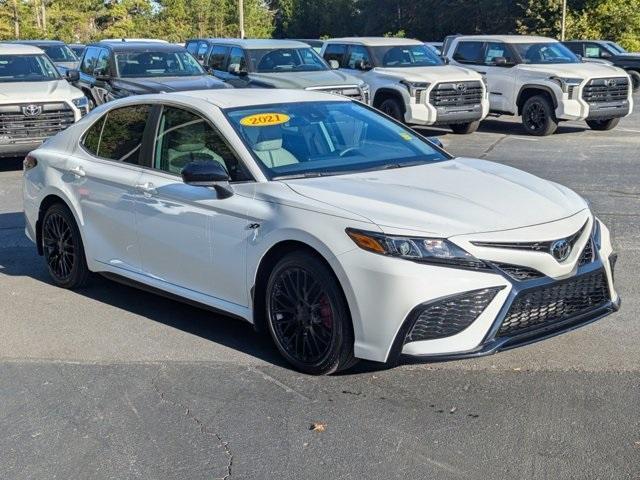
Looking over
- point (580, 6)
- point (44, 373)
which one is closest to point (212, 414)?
point (44, 373)

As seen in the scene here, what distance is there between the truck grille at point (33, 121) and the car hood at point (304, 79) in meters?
3.81

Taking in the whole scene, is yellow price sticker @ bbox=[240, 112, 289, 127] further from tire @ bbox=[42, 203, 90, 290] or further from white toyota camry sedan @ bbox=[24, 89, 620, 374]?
tire @ bbox=[42, 203, 90, 290]

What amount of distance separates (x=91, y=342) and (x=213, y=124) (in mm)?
1587

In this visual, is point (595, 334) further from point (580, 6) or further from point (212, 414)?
point (580, 6)

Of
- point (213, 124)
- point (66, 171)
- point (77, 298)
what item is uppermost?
point (213, 124)

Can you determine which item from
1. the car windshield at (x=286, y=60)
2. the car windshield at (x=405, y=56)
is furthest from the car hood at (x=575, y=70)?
the car windshield at (x=286, y=60)

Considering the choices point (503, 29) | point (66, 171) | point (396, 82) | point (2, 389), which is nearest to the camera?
point (2, 389)

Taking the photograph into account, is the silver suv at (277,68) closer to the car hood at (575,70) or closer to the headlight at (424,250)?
the car hood at (575,70)

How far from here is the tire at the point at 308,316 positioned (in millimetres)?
5059

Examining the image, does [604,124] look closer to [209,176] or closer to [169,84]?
[169,84]

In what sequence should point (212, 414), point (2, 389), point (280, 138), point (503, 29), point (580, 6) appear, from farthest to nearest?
1. point (503, 29)
2. point (580, 6)
3. point (280, 138)
4. point (2, 389)
5. point (212, 414)

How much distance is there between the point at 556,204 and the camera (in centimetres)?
539

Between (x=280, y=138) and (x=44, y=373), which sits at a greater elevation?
(x=280, y=138)

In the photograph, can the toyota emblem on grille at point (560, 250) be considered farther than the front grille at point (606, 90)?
No
